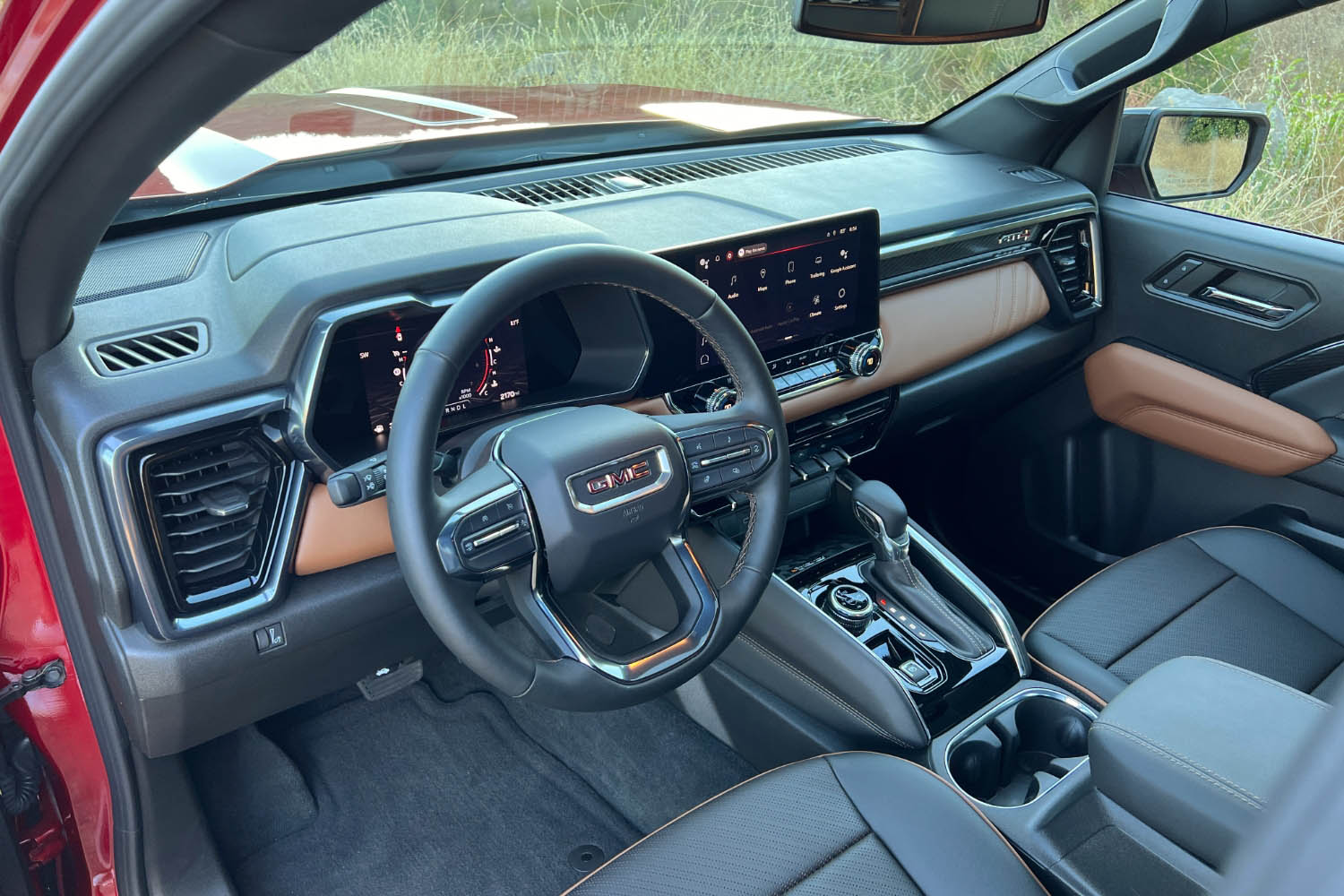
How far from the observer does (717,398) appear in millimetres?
1919

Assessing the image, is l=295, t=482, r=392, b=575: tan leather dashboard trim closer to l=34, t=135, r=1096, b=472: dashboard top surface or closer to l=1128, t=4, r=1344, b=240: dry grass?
l=34, t=135, r=1096, b=472: dashboard top surface

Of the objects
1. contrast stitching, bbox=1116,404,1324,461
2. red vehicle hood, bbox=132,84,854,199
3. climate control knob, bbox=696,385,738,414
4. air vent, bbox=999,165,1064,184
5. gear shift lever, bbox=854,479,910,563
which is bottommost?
contrast stitching, bbox=1116,404,1324,461

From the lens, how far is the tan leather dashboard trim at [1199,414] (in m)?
2.40

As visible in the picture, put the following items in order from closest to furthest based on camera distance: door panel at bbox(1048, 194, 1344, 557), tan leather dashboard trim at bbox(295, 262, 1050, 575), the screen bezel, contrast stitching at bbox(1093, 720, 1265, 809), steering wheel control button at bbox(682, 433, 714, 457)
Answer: contrast stitching at bbox(1093, 720, 1265, 809), steering wheel control button at bbox(682, 433, 714, 457), the screen bezel, tan leather dashboard trim at bbox(295, 262, 1050, 575), door panel at bbox(1048, 194, 1344, 557)

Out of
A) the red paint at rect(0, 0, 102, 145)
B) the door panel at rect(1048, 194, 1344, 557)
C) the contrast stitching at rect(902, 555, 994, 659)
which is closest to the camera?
the red paint at rect(0, 0, 102, 145)

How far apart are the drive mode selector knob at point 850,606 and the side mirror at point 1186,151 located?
145cm

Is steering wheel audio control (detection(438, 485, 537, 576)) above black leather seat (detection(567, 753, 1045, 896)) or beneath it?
above

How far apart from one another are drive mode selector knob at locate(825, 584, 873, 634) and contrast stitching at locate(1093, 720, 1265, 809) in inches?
33.1

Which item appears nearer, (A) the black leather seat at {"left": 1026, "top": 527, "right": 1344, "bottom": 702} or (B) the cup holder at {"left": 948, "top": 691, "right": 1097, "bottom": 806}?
(B) the cup holder at {"left": 948, "top": 691, "right": 1097, "bottom": 806}

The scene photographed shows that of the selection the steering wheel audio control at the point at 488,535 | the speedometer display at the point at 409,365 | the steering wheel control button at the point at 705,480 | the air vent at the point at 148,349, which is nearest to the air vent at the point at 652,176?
the speedometer display at the point at 409,365

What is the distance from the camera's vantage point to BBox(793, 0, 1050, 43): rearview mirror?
5.64 feet

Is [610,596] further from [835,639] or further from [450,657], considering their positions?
[450,657]

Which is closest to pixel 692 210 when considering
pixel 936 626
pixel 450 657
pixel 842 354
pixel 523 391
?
pixel 842 354

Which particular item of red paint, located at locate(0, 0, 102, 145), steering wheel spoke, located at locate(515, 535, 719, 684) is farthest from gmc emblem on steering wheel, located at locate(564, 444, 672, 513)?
red paint, located at locate(0, 0, 102, 145)
